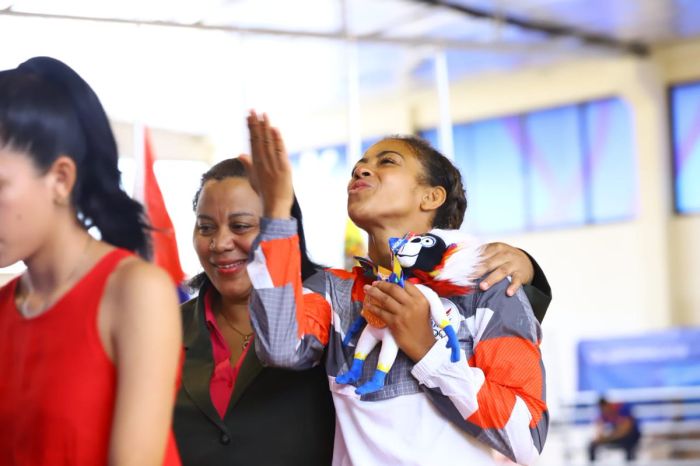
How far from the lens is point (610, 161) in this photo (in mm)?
13594

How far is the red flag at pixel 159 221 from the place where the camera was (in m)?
3.81

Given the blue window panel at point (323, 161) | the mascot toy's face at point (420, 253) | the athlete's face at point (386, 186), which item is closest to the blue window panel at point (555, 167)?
the blue window panel at point (323, 161)

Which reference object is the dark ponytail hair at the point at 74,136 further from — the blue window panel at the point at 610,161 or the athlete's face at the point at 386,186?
the blue window panel at the point at 610,161

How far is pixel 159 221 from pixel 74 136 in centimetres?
308

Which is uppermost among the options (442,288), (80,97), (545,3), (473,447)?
(545,3)

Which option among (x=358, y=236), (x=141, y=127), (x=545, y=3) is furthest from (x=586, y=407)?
(x=141, y=127)

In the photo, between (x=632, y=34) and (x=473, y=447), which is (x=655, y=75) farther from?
(x=473, y=447)

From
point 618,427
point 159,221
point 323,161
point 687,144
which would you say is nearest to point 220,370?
point 159,221

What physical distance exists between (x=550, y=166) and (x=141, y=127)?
8.59 metres

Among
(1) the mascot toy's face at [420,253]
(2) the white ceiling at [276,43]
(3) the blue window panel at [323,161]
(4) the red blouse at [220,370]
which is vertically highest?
(2) the white ceiling at [276,43]

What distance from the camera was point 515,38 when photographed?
12.1 m

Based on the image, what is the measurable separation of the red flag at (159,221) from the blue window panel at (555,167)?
874cm

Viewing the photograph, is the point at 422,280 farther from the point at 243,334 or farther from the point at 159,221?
the point at 159,221

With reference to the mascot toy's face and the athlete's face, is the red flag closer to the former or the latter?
the athlete's face
